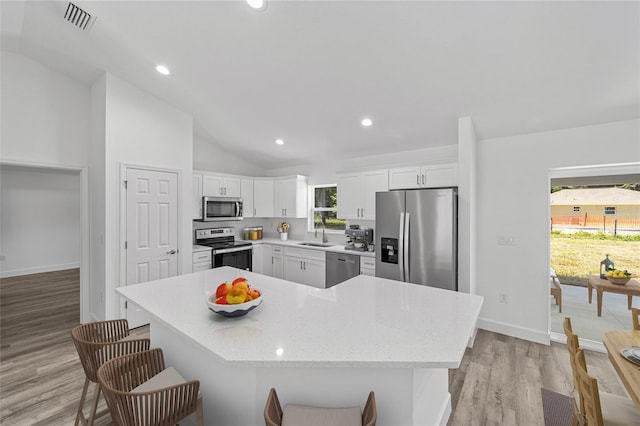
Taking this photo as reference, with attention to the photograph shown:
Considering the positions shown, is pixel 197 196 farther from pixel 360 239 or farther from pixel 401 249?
pixel 401 249

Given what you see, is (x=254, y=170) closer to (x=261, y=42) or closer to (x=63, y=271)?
(x=261, y=42)

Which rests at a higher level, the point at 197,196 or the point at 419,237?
the point at 197,196

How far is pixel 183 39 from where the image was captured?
2.65 metres

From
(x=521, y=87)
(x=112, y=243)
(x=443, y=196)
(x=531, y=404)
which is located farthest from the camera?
(x=112, y=243)

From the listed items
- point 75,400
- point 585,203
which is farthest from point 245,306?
point 585,203

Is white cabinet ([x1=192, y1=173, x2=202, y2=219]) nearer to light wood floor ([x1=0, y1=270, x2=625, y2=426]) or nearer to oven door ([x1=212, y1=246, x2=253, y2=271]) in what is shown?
oven door ([x1=212, y1=246, x2=253, y2=271])

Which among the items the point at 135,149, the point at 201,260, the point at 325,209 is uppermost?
the point at 135,149

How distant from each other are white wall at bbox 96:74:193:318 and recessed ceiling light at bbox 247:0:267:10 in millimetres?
2365

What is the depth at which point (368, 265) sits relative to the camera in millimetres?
4055

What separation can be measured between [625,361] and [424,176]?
8.37 ft

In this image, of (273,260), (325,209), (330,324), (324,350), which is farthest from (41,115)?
(324,350)

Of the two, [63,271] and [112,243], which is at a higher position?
[112,243]

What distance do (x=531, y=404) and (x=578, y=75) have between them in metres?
2.67

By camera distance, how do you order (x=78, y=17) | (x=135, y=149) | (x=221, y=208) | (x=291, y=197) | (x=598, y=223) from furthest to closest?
(x=291, y=197), (x=221, y=208), (x=135, y=149), (x=598, y=223), (x=78, y=17)
